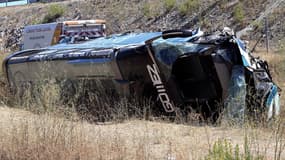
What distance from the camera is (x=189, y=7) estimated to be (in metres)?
31.4

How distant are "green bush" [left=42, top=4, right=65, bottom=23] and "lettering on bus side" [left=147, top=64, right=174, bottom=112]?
33.4 metres

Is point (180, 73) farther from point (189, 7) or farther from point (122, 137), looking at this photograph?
point (189, 7)

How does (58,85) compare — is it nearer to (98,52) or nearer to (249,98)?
(98,52)

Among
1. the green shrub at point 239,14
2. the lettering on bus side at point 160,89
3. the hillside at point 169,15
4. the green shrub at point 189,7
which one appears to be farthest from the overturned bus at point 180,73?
the green shrub at point 189,7

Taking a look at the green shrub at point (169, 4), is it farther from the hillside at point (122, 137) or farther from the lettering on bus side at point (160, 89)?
the lettering on bus side at point (160, 89)

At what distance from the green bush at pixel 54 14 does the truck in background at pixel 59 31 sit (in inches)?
701

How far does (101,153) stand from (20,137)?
1.14 meters

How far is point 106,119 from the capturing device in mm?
9047

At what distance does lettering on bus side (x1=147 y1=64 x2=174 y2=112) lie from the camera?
9062 millimetres


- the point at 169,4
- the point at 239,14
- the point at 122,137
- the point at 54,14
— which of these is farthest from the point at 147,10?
the point at 122,137

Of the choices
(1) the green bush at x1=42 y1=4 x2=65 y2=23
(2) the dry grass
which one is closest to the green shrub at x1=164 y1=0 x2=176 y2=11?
(1) the green bush at x1=42 y1=4 x2=65 y2=23

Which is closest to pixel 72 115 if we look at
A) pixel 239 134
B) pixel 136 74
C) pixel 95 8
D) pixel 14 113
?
pixel 14 113

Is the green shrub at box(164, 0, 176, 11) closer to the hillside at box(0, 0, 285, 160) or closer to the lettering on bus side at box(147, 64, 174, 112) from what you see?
the hillside at box(0, 0, 285, 160)

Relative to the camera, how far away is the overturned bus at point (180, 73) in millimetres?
8562
